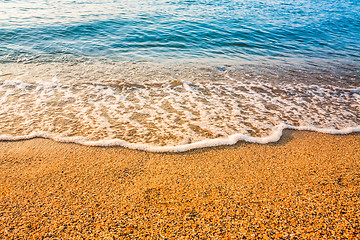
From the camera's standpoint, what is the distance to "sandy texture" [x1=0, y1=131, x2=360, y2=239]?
1.85 metres

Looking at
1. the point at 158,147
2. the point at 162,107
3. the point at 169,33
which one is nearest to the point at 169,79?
the point at 162,107

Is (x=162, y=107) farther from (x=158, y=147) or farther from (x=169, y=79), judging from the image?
(x=169, y=79)

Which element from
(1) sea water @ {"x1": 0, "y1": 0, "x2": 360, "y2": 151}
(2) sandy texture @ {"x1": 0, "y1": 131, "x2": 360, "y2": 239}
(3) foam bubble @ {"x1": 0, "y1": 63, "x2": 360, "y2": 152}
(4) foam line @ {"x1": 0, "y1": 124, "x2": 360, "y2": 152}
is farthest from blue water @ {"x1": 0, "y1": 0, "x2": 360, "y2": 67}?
(2) sandy texture @ {"x1": 0, "y1": 131, "x2": 360, "y2": 239}

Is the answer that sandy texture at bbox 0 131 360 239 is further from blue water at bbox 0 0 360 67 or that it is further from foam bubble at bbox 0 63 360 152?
blue water at bbox 0 0 360 67

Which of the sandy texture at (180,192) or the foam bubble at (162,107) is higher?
the sandy texture at (180,192)

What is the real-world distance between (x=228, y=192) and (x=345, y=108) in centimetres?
361

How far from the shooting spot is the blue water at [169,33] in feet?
25.4

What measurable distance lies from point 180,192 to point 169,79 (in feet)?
12.5

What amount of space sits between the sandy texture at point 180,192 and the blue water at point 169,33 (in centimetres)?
497

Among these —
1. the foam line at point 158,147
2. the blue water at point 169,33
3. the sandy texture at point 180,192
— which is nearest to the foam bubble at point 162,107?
the foam line at point 158,147

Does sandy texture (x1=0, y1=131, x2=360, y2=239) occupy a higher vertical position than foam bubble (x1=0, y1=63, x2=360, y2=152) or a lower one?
higher

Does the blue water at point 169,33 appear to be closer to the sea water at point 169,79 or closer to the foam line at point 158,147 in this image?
the sea water at point 169,79

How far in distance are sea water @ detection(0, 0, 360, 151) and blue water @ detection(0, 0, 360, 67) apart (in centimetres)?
6

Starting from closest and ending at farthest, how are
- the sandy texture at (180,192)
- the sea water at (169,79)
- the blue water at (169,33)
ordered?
the sandy texture at (180,192) → the sea water at (169,79) → the blue water at (169,33)
